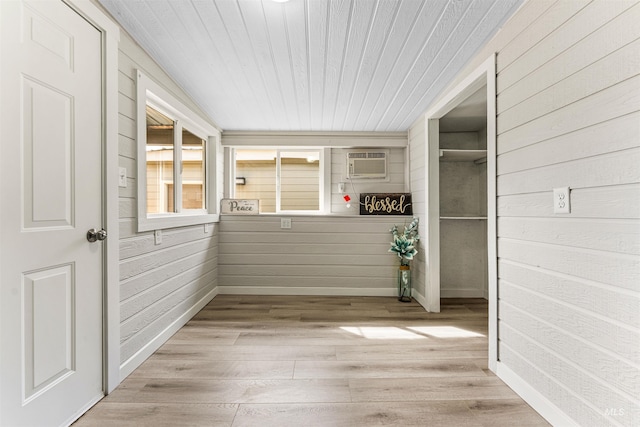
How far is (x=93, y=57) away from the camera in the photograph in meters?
1.63

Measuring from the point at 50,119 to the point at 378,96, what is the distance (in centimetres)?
230

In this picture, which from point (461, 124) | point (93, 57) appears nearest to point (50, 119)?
point (93, 57)

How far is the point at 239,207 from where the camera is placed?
3926mm

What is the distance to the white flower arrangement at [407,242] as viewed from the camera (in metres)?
3.47

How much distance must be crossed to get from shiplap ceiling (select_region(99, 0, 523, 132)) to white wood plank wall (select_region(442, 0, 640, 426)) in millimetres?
401

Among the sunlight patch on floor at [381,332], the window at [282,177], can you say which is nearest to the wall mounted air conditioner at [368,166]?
the window at [282,177]

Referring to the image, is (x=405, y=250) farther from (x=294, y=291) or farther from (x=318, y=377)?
(x=318, y=377)

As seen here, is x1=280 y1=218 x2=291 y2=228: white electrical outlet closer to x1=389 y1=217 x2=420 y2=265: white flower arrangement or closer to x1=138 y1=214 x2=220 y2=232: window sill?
x1=138 y1=214 x2=220 y2=232: window sill

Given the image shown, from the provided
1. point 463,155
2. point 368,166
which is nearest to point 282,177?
point 368,166

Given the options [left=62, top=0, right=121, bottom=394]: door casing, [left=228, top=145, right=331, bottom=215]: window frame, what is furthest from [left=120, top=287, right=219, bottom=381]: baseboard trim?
[left=228, top=145, right=331, bottom=215]: window frame

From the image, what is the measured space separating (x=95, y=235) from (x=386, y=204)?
303 centimetres

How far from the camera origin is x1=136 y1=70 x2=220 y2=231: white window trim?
2074 mm

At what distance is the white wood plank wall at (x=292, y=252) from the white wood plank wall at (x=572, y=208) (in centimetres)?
213

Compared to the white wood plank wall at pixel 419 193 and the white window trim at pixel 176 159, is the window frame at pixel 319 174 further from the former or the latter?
the white wood plank wall at pixel 419 193
